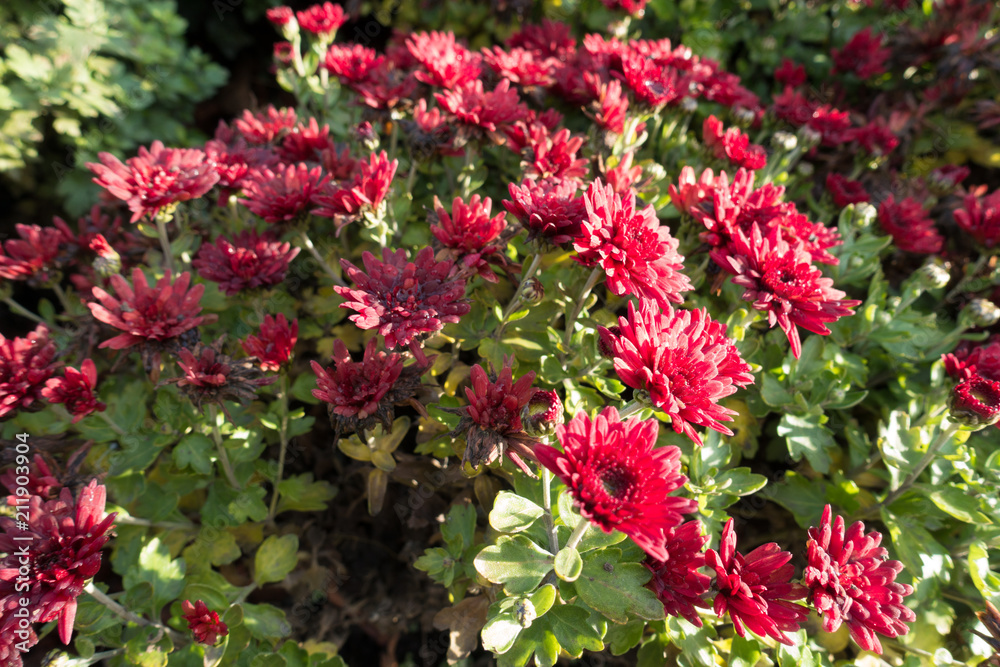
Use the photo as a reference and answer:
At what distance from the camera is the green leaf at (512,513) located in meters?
1.30

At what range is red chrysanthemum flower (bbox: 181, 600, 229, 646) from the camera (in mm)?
1431

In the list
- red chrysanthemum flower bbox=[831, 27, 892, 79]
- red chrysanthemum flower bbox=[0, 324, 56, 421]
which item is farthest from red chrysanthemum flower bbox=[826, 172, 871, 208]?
red chrysanthemum flower bbox=[0, 324, 56, 421]

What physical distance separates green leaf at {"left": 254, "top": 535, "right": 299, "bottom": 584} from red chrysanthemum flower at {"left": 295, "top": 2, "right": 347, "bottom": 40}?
223 cm

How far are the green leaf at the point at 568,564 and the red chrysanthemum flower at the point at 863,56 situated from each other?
124 inches

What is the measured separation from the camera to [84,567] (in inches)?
48.2

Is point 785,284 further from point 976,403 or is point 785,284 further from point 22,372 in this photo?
point 22,372

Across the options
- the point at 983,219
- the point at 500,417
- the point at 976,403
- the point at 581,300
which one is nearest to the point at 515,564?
the point at 500,417

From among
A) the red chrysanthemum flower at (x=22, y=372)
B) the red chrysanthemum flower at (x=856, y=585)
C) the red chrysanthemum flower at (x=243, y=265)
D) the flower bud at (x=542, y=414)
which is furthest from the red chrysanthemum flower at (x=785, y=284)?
the red chrysanthemum flower at (x=22, y=372)

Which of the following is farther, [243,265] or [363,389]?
[243,265]

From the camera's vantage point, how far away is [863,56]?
3012mm

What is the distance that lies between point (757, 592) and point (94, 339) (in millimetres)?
2219

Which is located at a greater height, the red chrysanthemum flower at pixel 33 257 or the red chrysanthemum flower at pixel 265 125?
the red chrysanthemum flower at pixel 265 125

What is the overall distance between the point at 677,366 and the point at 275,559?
1.48m

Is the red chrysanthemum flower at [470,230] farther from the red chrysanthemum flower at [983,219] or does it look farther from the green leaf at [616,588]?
the red chrysanthemum flower at [983,219]
